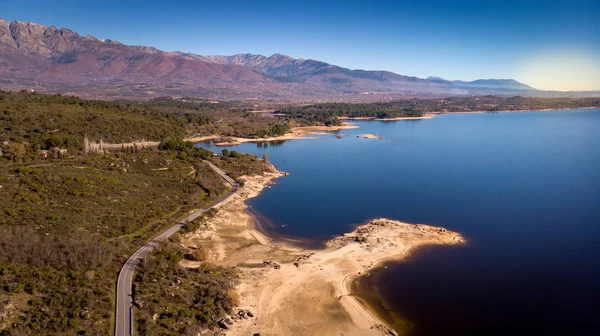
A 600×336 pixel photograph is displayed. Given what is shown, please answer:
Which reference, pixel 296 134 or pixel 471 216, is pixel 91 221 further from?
pixel 296 134

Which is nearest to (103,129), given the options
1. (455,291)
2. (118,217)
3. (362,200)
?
(118,217)

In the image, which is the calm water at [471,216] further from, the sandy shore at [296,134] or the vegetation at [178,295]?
the vegetation at [178,295]

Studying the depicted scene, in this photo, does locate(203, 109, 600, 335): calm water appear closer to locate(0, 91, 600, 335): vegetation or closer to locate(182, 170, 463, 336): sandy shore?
locate(182, 170, 463, 336): sandy shore

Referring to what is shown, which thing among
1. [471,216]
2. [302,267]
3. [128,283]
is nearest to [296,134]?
[471,216]

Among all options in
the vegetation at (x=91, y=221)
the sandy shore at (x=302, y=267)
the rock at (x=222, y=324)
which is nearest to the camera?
the vegetation at (x=91, y=221)

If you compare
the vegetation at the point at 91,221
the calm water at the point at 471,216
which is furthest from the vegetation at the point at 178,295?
the calm water at the point at 471,216

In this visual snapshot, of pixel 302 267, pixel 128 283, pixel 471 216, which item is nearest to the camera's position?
pixel 128 283

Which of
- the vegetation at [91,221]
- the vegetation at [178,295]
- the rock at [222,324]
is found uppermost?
the vegetation at [91,221]

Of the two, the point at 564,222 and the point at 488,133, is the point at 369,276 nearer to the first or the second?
the point at 564,222
